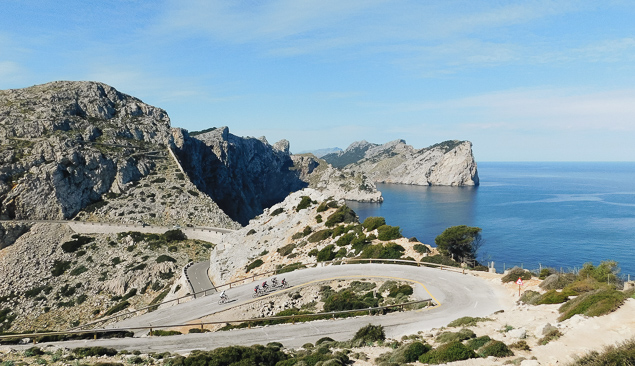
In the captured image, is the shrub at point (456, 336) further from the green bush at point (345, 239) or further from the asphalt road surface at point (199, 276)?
the asphalt road surface at point (199, 276)

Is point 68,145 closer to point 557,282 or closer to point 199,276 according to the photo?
point 199,276

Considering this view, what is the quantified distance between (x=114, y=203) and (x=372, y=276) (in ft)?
264

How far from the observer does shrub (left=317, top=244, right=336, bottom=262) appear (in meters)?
44.9

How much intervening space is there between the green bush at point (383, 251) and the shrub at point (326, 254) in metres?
3.96

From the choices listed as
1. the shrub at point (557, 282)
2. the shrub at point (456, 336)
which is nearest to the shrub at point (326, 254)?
the shrub at point (557, 282)

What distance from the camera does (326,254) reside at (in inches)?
1793

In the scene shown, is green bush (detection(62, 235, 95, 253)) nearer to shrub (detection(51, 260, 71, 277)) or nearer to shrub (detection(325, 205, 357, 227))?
shrub (detection(51, 260, 71, 277))

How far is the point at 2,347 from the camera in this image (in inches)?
791

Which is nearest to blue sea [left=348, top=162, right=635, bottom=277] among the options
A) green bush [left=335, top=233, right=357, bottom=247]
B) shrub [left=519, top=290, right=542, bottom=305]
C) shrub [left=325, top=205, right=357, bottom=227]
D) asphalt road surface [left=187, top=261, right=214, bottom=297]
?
shrub [left=325, top=205, right=357, bottom=227]

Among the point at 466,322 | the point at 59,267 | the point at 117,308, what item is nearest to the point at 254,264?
the point at 117,308

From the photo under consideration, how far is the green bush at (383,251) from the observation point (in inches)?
1634

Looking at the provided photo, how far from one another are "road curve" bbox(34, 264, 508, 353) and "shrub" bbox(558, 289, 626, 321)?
6061 mm

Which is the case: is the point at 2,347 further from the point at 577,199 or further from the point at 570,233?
the point at 577,199

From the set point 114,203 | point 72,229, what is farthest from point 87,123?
point 72,229
